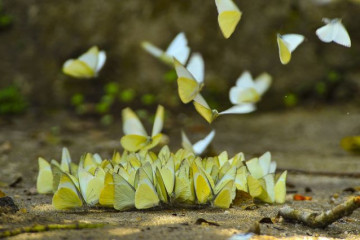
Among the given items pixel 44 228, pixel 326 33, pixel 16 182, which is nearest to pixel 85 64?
pixel 16 182

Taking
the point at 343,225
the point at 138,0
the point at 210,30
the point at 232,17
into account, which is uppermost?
the point at 138,0

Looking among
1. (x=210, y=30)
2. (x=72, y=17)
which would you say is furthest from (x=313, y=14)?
(x=72, y=17)

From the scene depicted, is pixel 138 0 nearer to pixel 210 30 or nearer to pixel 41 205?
pixel 210 30

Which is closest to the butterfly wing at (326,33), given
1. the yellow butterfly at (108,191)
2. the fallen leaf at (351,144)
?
the yellow butterfly at (108,191)

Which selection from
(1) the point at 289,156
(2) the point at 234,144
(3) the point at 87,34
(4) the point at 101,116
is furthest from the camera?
(3) the point at 87,34

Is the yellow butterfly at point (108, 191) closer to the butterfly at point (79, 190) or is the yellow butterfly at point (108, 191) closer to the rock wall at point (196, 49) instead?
the butterfly at point (79, 190)

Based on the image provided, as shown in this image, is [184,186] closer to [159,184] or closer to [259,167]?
[159,184]
